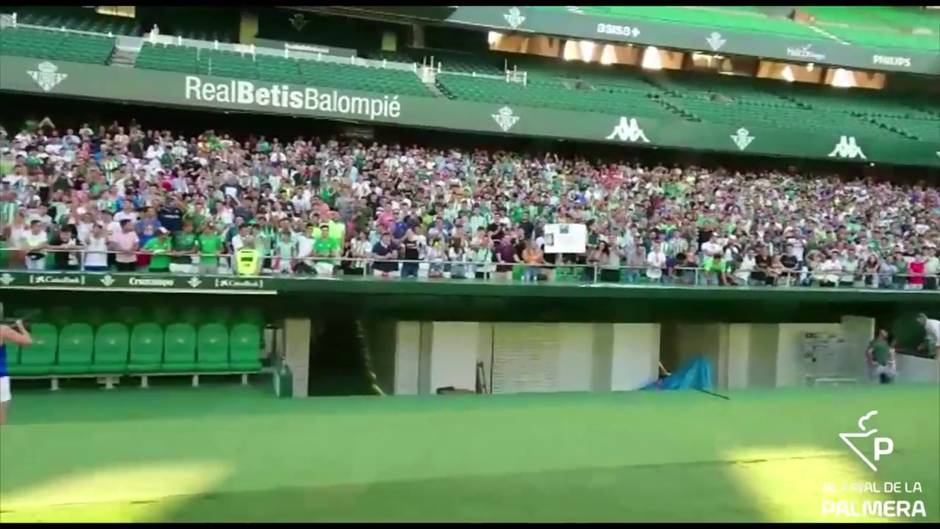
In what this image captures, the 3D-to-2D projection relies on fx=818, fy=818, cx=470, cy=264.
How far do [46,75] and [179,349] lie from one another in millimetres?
7911

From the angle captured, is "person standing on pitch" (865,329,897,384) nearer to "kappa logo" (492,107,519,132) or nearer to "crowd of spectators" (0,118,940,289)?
"crowd of spectators" (0,118,940,289)

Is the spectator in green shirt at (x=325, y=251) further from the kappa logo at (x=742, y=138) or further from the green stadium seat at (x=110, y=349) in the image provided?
the kappa logo at (x=742, y=138)

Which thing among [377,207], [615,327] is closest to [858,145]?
[615,327]

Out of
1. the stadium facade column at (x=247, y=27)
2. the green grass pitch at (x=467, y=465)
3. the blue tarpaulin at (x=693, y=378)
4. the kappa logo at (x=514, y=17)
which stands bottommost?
the blue tarpaulin at (x=693, y=378)

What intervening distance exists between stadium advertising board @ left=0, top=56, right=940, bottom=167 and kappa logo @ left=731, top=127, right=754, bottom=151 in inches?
1.0

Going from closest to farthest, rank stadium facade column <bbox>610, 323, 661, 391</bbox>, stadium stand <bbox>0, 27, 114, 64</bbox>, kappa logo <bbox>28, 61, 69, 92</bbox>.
Result: stadium facade column <bbox>610, 323, 661, 391</bbox>
kappa logo <bbox>28, 61, 69, 92</bbox>
stadium stand <bbox>0, 27, 114, 64</bbox>

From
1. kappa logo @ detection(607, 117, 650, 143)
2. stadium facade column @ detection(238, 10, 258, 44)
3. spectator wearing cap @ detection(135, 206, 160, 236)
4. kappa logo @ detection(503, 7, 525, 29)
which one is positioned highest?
kappa logo @ detection(503, 7, 525, 29)

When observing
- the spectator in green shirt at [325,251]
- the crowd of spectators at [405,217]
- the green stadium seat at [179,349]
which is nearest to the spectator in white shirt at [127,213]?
the crowd of spectators at [405,217]

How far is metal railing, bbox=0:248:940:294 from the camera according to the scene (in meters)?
10.2

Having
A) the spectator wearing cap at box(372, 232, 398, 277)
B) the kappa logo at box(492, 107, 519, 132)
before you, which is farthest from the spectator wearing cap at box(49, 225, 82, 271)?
the kappa logo at box(492, 107, 519, 132)

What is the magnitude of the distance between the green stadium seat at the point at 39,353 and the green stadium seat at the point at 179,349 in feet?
4.31

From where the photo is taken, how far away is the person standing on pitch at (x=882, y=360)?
14422 millimetres

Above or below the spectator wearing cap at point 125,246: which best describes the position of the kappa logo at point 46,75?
above

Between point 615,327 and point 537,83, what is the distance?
966 cm
